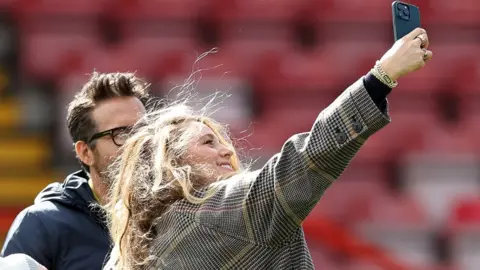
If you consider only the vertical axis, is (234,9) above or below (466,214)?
above

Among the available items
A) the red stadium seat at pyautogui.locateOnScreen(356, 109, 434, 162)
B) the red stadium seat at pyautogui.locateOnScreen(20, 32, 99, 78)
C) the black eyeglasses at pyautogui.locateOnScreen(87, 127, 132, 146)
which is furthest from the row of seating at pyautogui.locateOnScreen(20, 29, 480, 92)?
the black eyeglasses at pyautogui.locateOnScreen(87, 127, 132, 146)

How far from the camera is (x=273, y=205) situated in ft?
5.36

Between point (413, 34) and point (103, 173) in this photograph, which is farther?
point (103, 173)

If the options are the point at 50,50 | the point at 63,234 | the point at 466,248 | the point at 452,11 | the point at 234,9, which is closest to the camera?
the point at 63,234

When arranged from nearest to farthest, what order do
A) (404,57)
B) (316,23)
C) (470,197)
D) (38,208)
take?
(404,57) < (38,208) < (470,197) < (316,23)

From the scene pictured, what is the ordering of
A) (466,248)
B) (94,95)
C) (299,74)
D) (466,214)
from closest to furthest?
(94,95)
(466,214)
(466,248)
(299,74)

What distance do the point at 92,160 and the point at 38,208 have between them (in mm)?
180

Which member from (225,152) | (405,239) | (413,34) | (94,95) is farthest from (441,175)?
(413,34)

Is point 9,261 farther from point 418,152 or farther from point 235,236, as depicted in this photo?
point 418,152

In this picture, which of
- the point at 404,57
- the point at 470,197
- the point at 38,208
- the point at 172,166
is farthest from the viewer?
the point at 470,197

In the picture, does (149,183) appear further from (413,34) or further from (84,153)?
(84,153)

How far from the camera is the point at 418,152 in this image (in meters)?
5.22

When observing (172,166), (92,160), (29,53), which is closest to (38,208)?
(92,160)

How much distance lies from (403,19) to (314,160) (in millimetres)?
268
